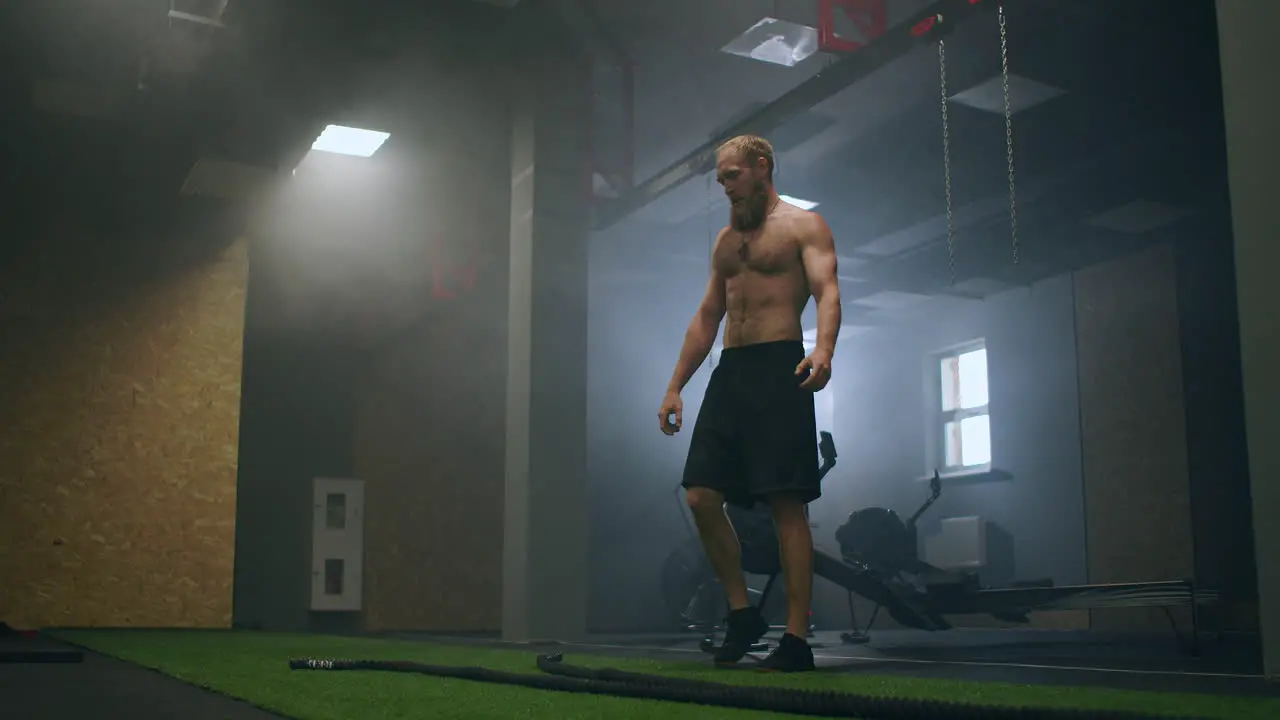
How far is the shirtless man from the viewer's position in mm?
2922

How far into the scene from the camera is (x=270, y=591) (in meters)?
7.57

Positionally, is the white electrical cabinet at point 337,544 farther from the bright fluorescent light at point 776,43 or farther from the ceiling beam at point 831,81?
the bright fluorescent light at point 776,43

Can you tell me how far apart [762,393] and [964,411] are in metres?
8.20

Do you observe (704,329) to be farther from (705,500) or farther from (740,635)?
(740,635)

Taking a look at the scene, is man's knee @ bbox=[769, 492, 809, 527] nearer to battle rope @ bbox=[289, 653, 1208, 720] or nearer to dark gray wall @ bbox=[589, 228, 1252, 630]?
battle rope @ bbox=[289, 653, 1208, 720]

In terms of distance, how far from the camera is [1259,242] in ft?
9.07

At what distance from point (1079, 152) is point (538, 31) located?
3.86 meters

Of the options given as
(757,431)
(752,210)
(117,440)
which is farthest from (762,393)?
(117,440)

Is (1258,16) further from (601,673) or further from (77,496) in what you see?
(77,496)

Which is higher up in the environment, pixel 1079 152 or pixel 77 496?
pixel 1079 152

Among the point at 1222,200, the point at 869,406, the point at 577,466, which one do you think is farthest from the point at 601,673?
the point at 869,406

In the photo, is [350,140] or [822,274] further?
[350,140]

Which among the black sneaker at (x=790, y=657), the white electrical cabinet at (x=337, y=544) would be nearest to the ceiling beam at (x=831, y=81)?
the white electrical cabinet at (x=337, y=544)

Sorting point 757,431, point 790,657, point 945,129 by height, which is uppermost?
point 945,129
